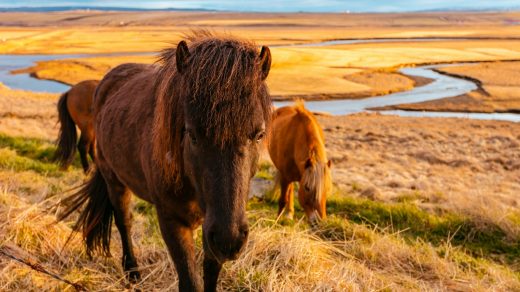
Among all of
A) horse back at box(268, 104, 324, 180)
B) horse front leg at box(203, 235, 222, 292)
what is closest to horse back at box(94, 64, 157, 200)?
horse front leg at box(203, 235, 222, 292)

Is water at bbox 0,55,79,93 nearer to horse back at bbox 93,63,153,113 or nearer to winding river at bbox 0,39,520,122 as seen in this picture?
winding river at bbox 0,39,520,122

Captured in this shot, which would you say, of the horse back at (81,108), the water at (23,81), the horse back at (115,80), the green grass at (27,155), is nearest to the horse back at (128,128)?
Answer: the horse back at (115,80)

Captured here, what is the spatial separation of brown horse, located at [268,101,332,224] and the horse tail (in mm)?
2215

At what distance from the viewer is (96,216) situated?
14.0ft

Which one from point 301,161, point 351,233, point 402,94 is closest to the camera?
point 351,233

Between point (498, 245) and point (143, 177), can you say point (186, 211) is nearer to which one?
point (143, 177)

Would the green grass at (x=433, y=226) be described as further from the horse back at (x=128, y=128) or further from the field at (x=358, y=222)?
the horse back at (x=128, y=128)

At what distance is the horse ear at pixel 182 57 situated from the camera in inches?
90.4

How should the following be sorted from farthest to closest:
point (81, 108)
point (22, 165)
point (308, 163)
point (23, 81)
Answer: point (23, 81) → point (81, 108) → point (22, 165) → point (308, 163)

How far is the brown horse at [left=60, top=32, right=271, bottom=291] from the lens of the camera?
2150 millimetres

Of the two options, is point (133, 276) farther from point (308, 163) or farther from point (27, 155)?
point (27, 155)

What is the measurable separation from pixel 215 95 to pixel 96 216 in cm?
260

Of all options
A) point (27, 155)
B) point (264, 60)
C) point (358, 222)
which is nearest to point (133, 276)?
point (264, 60)

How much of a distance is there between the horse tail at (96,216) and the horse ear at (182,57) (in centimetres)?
232
